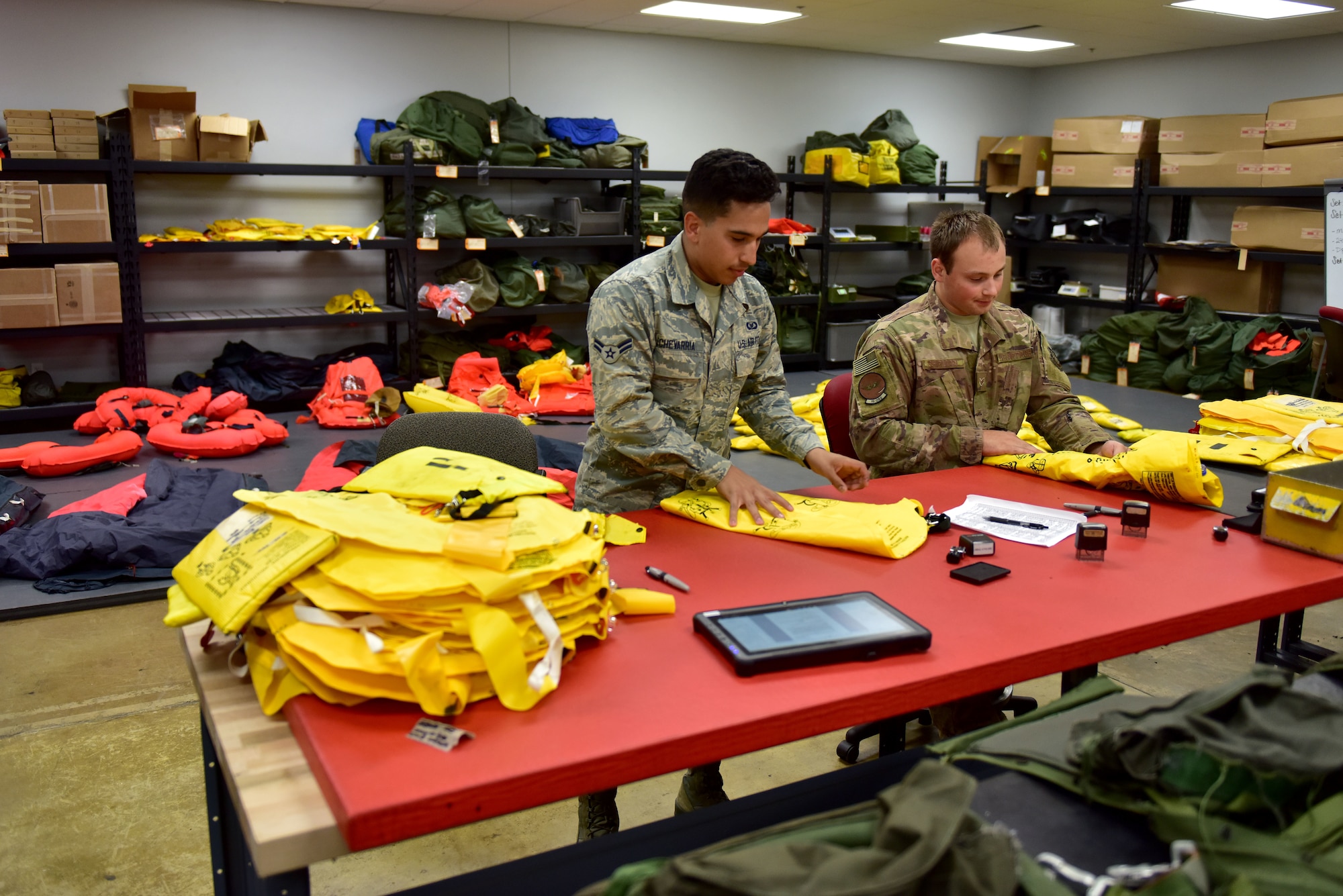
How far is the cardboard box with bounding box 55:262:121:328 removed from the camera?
633cm

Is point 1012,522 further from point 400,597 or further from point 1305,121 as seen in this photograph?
point 1305,121

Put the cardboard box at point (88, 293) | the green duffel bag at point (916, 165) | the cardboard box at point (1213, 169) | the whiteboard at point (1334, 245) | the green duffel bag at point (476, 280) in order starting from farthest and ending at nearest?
the green duffel bag at point (916, 165), the cardboard box at point (1213, 169), the green duffel bag at point (476, 280), the cardboard box at point (88, 293), the whiteboard at point (1334, 245)

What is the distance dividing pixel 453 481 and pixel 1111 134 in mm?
8890

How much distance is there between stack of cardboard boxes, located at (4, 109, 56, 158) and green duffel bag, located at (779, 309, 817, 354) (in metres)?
5.36

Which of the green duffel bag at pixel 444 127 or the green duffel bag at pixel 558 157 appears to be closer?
the green duffel bag at pixel 444 127

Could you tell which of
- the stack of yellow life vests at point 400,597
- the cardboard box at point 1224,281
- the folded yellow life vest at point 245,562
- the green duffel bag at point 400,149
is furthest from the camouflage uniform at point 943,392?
the cardboard box at point 1224,281

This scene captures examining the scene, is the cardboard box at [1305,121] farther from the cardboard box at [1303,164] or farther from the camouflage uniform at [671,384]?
the camouflage uniform at [671,384]

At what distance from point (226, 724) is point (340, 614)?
22 cm

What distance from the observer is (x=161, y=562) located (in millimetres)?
4035

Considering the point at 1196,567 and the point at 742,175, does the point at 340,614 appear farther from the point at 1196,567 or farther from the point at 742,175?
the point at 1196,567

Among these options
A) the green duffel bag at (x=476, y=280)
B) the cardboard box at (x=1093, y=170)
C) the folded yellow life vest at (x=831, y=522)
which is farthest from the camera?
the cardboard box at (x=1093, y=170)

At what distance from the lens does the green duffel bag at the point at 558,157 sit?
7773 millimetres

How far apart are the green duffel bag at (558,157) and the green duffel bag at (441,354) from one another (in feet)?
4.65

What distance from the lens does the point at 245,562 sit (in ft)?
4.78
